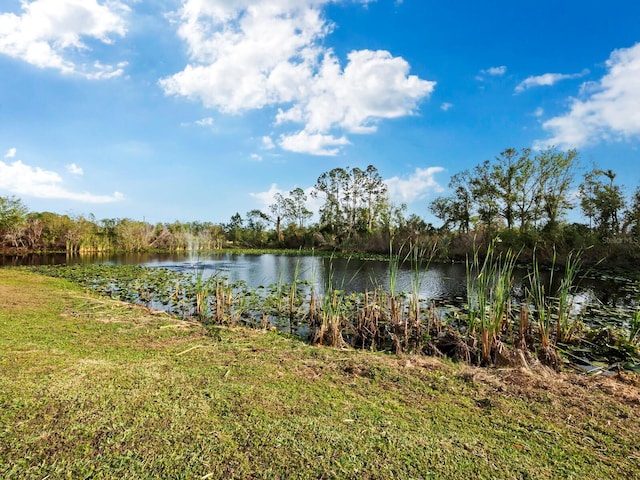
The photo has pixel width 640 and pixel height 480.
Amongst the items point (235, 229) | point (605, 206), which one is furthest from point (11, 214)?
point (605, 206)

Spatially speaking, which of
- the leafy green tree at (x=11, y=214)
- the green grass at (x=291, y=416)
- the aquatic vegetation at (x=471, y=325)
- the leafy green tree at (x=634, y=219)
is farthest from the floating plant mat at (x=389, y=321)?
the leafy green tree at (x=11, y=214)

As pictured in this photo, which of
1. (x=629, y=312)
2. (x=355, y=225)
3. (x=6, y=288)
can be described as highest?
(x=355, y=225)

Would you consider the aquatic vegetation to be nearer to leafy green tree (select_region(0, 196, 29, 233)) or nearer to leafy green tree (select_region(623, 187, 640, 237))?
leafy green tree (select_region(623, 187, 640, 237))

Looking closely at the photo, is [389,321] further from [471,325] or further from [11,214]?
[11,214]

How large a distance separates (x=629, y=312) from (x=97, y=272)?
18360 mm

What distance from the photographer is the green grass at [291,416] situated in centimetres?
215

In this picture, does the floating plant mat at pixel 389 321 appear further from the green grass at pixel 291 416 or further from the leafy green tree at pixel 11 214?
the leafy green tree at pixel 11 214

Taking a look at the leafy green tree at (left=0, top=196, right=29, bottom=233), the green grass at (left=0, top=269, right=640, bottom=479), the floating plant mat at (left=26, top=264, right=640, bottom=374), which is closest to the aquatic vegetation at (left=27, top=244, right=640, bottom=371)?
the floating plant mat at (left=26, top=264, right=640, bottom=374)

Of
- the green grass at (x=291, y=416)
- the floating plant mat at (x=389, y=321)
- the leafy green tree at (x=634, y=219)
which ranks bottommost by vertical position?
the floating plant mat at (x=389, y=321)

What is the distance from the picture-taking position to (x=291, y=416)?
272cm

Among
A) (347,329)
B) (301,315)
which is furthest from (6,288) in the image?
(347,329)

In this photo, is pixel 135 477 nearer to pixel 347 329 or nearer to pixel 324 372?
pixel 324 372

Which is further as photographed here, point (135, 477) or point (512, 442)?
point (512, 442)

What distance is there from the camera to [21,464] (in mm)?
2051
